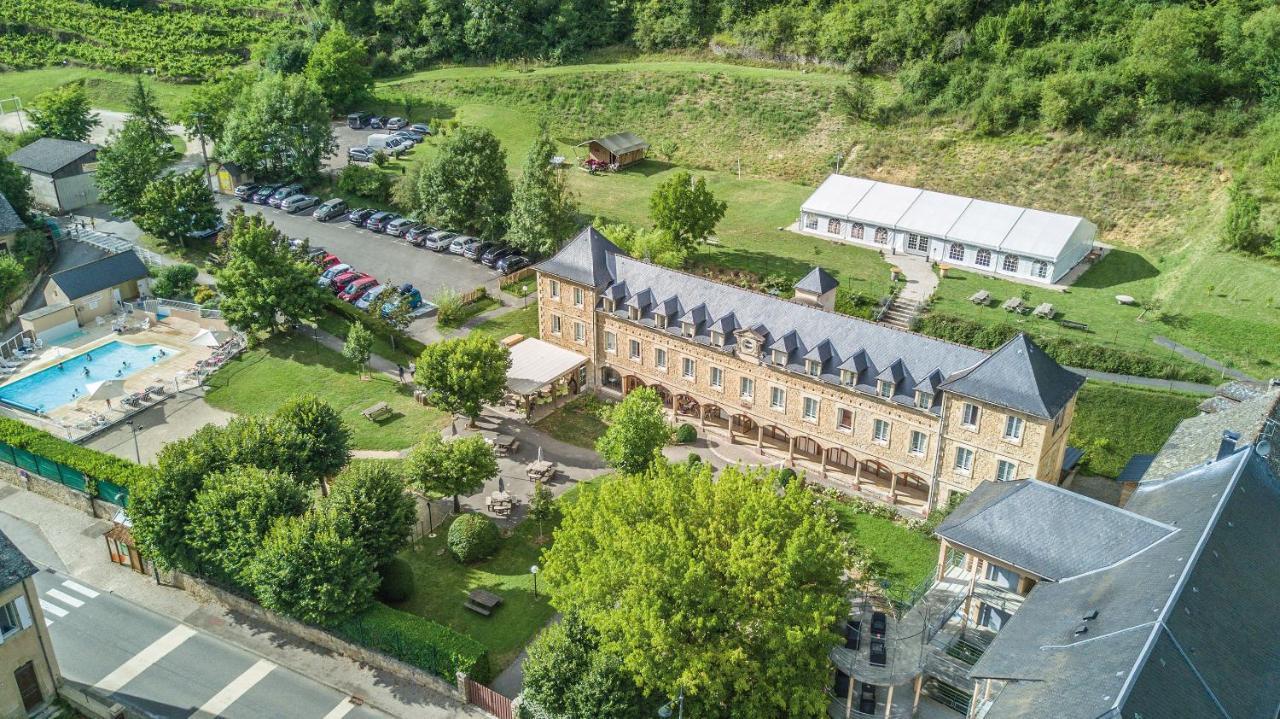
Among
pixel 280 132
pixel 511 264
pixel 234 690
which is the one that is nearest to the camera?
pixel 234 690

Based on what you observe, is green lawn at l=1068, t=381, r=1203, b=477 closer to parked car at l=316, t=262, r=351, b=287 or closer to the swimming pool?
parked car at l=316, t=262, r=351, b=287

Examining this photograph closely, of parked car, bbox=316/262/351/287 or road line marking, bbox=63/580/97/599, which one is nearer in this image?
road line marking, bbox=63/580/97/599

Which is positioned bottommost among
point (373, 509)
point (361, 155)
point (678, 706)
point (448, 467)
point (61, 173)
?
point (678, 706)

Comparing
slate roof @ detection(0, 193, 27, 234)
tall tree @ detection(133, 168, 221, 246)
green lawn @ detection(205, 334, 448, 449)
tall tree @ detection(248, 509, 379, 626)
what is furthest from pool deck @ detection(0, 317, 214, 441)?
tall tree @ detection(248, 509, 379, 626)

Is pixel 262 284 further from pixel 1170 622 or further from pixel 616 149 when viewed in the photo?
pixel 1170 622

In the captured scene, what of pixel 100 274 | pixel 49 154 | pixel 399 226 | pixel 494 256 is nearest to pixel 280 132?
pixel 399 226

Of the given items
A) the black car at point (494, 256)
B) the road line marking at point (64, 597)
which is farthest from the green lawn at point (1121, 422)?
the road line marking at point (64, 597)
